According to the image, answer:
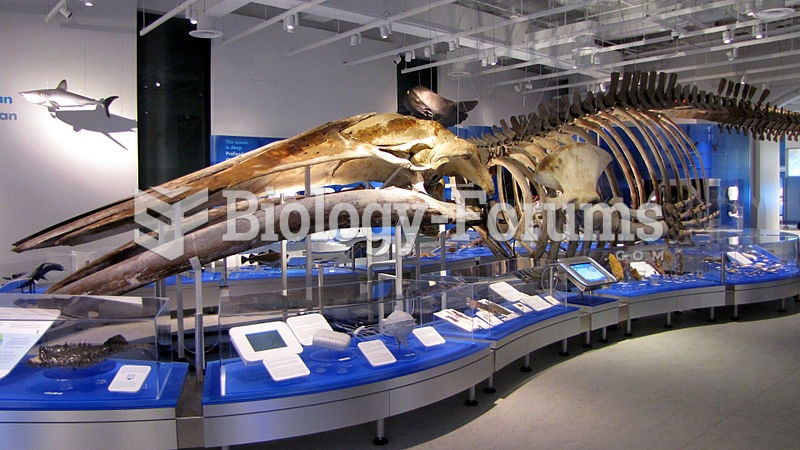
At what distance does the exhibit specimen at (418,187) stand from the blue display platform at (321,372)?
69 centimetres

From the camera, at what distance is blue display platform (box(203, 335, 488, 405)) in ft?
11.1

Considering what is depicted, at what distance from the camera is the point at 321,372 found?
367 centimetres

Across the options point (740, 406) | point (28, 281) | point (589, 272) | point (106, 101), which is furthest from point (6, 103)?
point (740, 406)

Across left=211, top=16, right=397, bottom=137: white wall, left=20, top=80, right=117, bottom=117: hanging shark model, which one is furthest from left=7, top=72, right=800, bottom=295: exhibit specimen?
left=20, top=80, right=117, bottom=117: hanging shark model

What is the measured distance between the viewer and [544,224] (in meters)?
6.23

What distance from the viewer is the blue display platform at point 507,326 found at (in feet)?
15.0

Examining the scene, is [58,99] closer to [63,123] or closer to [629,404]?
[63,123]

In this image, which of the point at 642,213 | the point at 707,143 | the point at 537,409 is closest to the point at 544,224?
the point at 642,213

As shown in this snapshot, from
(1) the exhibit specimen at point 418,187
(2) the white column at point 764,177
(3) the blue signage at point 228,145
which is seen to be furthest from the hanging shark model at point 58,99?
(2) the white column at point 764,177

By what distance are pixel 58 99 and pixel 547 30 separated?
341 inches

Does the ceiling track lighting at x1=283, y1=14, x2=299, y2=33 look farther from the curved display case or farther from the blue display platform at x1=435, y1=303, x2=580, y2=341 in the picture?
the curved display case

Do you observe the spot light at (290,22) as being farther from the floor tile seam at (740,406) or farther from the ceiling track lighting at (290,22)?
the floor tile seam at (740,406)

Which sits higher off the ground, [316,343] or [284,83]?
[284,83]

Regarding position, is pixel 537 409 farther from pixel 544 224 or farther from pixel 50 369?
pixel 50 369
